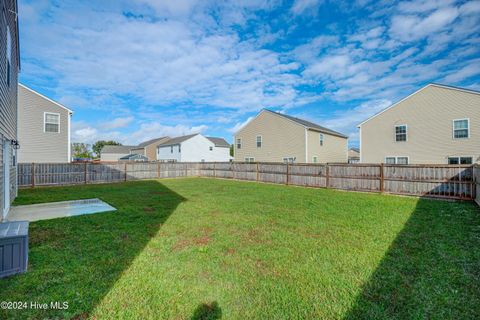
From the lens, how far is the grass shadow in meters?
2.18

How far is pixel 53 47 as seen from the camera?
1137 centimetres

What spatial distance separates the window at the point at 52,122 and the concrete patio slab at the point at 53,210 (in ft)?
31.8

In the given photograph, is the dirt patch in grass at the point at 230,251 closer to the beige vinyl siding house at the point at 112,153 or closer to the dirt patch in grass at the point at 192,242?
the dirt patch in grass at the point at 192,242

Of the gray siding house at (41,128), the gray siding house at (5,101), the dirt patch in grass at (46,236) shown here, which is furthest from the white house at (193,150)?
the dirt patch in grass at (46,236)

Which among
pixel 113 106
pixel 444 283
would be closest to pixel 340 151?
pixel 444 283

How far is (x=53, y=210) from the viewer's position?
22.1 feet

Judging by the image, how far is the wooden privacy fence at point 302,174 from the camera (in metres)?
8.59

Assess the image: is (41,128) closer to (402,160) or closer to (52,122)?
(52,122)

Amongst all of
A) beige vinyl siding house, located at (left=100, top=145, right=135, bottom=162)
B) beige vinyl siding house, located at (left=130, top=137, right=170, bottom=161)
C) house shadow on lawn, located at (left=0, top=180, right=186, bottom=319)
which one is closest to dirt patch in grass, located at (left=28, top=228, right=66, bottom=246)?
house shadow on lawn, located at (left=0, top=180, right=186, bottom=319)

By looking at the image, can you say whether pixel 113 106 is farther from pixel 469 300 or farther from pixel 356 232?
pixel 469 300

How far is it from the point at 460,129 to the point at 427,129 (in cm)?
150

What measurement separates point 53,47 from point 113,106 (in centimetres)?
1694

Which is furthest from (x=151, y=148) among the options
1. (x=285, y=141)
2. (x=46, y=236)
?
(x=46, y=236)

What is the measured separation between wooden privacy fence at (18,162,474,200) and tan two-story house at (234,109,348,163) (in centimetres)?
454
